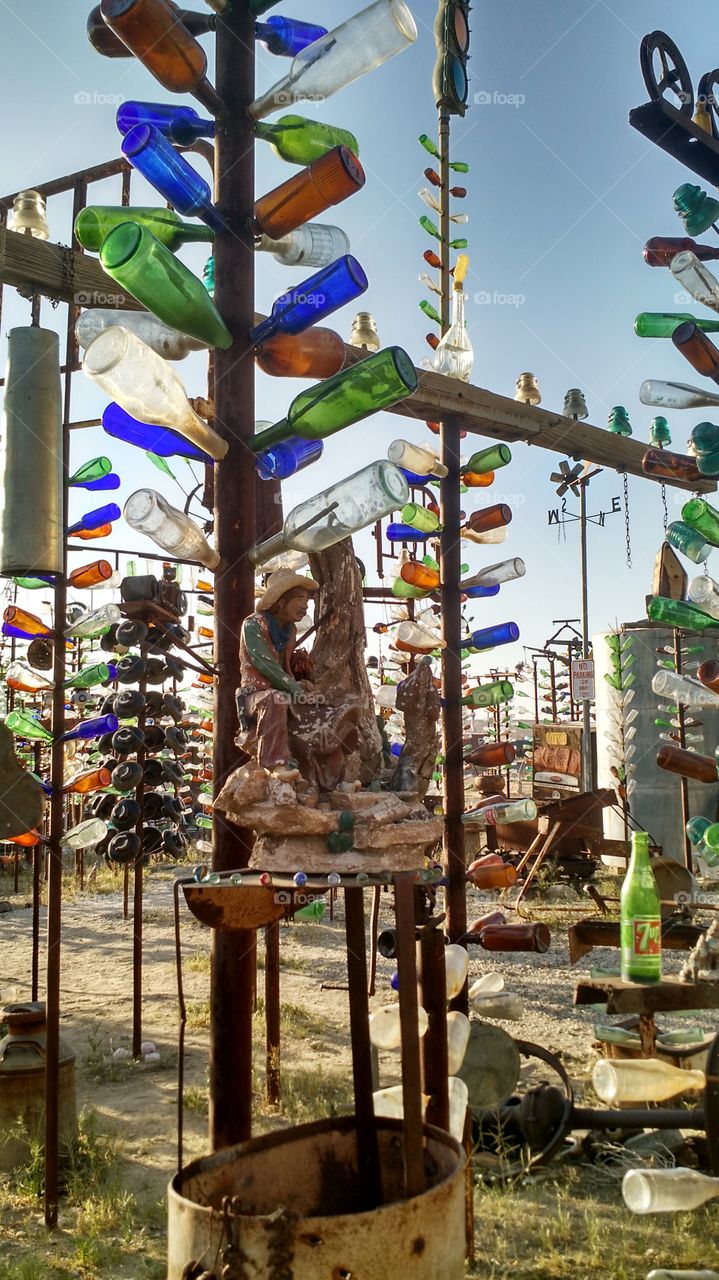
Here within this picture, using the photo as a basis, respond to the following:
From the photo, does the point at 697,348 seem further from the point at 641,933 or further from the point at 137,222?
the point at 641,933

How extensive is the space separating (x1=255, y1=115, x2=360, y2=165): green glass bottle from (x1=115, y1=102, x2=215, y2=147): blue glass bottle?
0.15 meters

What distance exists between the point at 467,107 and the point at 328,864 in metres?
4.38

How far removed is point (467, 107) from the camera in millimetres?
4699

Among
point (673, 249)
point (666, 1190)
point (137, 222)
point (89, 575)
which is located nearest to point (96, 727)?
point (89, 575)

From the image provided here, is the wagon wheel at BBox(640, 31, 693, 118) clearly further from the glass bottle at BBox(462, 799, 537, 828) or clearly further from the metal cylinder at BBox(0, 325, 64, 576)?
the glass bottle at BBox(462, 799, 537, 828)

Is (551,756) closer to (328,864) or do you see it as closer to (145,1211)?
(145,1211)

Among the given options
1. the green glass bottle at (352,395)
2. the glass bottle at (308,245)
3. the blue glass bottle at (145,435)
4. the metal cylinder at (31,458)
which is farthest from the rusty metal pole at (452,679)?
the green glass bottle at (352,395)

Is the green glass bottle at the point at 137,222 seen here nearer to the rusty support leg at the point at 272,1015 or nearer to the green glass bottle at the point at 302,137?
the green glass bottle at the point at 302,137

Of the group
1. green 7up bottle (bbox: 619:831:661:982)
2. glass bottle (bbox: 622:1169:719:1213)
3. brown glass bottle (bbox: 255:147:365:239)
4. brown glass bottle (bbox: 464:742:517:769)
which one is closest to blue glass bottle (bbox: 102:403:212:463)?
brown glass bottle (bbox: 255:147:365:239)

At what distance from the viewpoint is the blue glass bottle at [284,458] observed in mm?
2367

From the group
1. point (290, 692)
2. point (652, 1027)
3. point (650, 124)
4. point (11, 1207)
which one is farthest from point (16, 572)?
point (652, 1027)

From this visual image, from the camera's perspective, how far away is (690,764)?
2.71m

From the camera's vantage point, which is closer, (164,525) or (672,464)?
(672,464)

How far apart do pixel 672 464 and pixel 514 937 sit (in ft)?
6.64
